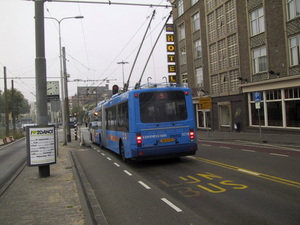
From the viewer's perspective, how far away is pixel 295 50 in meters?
19.7

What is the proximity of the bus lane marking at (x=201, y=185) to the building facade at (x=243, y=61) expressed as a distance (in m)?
12.1

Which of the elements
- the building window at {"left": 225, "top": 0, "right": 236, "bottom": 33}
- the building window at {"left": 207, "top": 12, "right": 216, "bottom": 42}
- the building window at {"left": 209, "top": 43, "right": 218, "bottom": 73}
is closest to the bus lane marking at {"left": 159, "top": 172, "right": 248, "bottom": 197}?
the building window at {"left": 225, "top": 0, "right": 236, "bottom": 33}

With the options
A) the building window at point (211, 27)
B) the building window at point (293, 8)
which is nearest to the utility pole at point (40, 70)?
the building window at point (293, 8)

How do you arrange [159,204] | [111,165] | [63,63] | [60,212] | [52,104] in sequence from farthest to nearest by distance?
[63,63] → [52,104] → [111,165] → [159,204] → [60,212]

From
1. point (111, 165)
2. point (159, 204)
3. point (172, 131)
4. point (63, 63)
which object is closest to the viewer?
point (159, 204)

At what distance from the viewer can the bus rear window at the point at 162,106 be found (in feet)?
34.2

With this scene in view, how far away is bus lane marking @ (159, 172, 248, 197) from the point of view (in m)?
6.82

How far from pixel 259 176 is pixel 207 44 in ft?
80.5

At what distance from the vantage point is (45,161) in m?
8.95

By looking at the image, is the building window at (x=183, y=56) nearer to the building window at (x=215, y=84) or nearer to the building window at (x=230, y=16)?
the building window at (x=215, y=84)

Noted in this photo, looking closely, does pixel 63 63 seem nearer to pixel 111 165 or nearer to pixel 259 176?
pixel 111 165

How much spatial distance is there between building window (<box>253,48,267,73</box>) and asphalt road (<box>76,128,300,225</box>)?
13.9 m

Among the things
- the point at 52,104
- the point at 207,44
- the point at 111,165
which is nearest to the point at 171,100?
the point at 111,165

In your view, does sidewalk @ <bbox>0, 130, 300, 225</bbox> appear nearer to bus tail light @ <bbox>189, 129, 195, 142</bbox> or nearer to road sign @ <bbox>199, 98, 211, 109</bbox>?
bus tail light @ <bbox>189, 129, 195, 142</bbox>
